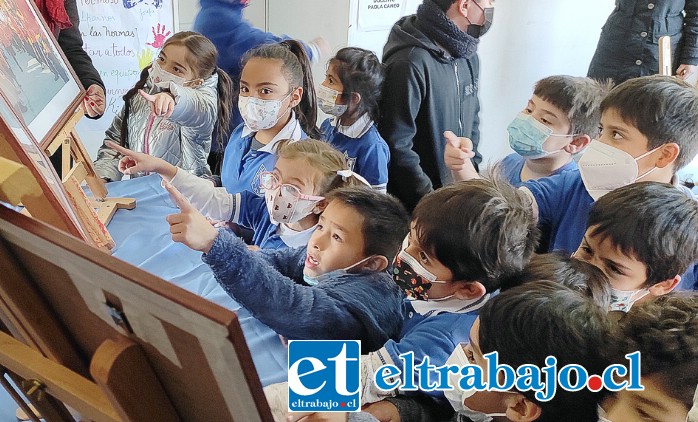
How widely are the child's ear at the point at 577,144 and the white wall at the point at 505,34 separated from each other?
1.11 meters

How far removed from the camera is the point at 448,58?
4.80 ft

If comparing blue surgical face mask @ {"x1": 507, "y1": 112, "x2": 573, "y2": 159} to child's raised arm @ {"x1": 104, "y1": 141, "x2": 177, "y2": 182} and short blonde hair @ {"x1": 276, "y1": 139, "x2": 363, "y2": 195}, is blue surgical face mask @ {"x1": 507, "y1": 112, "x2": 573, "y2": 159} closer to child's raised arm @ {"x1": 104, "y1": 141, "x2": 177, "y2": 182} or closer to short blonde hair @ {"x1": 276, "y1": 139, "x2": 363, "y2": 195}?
short blonde hair @ {"x1": 276, "y1": 139, "x2": 363, "y2": 195}

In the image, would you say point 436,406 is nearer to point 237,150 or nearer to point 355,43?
point 237,150

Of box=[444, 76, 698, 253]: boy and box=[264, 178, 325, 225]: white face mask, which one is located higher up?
box=[444, 76, 698, 253]: boy

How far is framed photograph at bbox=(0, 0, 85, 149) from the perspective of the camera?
1.23 meters

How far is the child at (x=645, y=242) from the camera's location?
73 cm

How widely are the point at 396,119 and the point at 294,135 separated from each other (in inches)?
11.1

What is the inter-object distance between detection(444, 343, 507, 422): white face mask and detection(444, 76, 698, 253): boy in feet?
0.88

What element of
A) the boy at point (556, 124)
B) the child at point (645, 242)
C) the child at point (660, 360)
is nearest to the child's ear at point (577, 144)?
the boy at point (556, 124)

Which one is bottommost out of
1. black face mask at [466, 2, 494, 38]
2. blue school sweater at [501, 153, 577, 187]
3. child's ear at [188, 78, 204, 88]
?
child's ear at [188, 78, 204, 88]

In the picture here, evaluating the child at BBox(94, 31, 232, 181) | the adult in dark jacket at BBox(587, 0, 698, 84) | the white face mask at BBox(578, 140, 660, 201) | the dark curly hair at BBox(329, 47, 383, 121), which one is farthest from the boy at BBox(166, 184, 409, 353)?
the adult in dark jacket at BBox(587, 0, 698, 84)

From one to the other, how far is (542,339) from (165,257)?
3.23 feet

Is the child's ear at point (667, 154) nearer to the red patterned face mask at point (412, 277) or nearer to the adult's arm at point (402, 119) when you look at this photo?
the red patterned face mask at point (412, 277)

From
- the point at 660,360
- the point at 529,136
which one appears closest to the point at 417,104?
the point at 529,136
